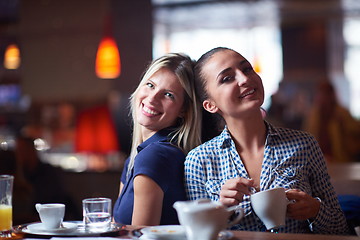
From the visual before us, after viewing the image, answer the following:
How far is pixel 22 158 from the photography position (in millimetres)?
3996

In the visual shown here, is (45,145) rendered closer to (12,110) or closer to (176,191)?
(12,110)

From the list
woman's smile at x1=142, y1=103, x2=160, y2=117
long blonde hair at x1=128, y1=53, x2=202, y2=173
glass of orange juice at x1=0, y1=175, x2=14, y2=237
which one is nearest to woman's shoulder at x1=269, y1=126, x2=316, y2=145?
long blonde hair at x1=128, y1=53, x2=202, y2=173

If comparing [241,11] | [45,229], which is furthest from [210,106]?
[241,11]

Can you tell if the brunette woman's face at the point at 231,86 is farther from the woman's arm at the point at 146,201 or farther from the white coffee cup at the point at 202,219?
the white coffee cup at the point at 202,219

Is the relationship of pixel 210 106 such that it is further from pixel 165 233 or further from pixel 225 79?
pixel 165 233

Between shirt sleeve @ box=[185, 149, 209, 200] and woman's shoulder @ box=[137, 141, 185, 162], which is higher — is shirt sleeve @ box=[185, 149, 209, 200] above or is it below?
below

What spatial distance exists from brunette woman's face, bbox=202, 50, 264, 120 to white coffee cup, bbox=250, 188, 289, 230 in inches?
14.4

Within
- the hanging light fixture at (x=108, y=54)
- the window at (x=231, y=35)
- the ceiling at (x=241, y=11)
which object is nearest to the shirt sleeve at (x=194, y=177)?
the hanging light fixture at (x=108, y=54)

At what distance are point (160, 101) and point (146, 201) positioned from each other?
383 mm

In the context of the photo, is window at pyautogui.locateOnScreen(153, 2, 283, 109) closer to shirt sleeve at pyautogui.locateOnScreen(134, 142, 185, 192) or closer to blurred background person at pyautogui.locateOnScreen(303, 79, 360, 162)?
blurred background person at pyautogui.locateOnScreen(303, 79, 360, 162)

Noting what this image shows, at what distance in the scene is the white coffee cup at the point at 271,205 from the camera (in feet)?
4.46

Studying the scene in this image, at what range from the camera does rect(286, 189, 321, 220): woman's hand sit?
1.50 m

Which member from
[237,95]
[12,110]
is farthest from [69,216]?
[12,110]

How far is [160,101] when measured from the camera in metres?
1.88
